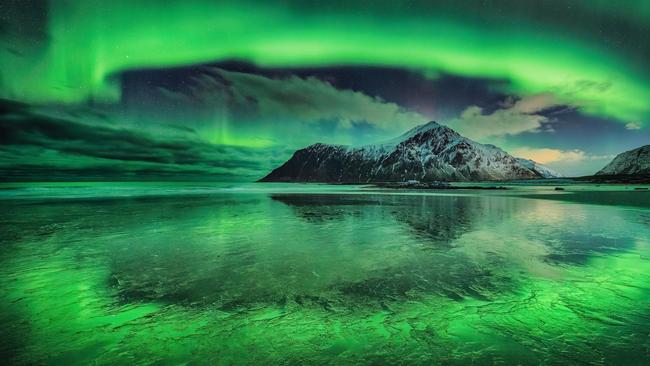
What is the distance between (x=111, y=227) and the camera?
18672 mm

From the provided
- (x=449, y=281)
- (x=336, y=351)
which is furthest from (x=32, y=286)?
(x=449, y=281)

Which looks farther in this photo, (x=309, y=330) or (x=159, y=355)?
(x=309, y=330)

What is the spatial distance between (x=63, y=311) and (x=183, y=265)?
153 inches

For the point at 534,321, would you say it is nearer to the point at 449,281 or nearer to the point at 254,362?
the point at 449,281

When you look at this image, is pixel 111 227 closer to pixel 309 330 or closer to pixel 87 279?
pixel 87 279

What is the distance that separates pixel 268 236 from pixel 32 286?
8.96m

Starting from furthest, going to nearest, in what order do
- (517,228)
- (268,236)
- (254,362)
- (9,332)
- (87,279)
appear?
1. (517,228)
2. (268,236)
3. (87,279)
4. (9,332)
5. (254,362)

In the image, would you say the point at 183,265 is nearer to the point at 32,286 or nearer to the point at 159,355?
the point at 32,286

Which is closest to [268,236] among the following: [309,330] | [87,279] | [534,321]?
[87,279]

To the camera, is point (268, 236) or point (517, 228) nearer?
point (268, 236)

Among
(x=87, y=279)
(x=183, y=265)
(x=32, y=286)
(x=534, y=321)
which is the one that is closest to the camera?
(x=534, y=321)

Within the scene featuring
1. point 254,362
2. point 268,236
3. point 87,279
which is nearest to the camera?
point 254,362

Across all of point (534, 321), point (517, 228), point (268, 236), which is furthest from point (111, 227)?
point (517, 228)

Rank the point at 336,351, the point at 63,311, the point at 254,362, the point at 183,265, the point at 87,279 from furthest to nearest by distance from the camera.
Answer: the point at 183,265 < the point at 87,279 < the point at 63,311 < the point at 336,351 < the point at 254,362
